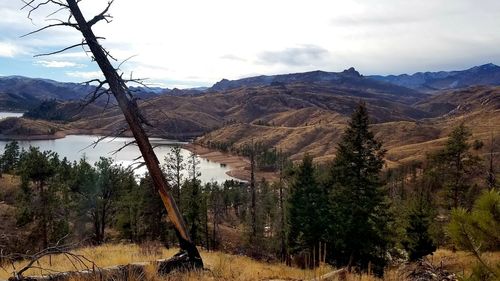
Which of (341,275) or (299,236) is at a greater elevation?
(341,275)

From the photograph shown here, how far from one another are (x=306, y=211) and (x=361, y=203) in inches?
271

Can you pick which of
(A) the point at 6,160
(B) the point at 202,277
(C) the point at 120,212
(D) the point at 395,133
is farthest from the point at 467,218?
(D) the point at 395,133

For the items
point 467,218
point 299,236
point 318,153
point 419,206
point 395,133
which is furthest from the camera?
point 395,133

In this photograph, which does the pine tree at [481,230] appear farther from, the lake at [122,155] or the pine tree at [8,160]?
the lake at [122,155]

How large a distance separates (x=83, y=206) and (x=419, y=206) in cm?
3079

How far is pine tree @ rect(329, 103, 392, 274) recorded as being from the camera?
24609mm

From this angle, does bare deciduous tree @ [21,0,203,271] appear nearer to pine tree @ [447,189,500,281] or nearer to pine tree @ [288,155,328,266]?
pine tree @ [447,189,500,281]

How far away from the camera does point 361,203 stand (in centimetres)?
2470

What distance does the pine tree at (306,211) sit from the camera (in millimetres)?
30594

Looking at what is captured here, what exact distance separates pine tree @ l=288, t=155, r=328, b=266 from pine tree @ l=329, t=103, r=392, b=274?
437 centimetres

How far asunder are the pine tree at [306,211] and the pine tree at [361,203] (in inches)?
172

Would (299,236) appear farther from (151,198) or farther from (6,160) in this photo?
(6,160)

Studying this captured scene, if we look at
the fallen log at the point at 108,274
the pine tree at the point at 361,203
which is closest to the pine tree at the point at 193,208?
the pine tree at the point at 361,203

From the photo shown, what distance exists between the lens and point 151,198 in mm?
36344
